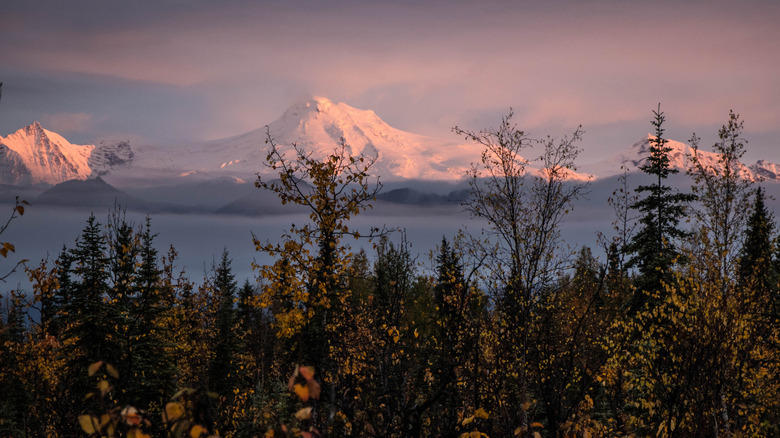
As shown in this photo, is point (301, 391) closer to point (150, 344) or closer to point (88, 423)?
point (88, 423)

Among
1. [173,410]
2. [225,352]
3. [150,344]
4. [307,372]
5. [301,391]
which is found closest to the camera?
[307,372]

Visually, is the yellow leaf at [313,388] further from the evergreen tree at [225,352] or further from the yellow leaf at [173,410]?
the evergreen tree at [225,352]

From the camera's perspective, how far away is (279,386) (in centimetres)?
2625

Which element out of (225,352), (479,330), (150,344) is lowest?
(225,352)

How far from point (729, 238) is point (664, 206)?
6.50m

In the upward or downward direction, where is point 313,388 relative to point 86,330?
upward

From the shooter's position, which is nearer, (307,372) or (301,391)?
(307,372)

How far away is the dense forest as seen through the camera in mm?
5152

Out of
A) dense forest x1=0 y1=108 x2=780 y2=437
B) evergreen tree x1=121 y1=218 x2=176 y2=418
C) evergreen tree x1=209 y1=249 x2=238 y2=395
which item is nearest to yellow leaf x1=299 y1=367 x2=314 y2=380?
dense forest x1=0 y1=108 x2=780 y2=437

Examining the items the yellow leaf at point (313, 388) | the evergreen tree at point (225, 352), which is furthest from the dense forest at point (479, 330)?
the evergreen tree at point (225, 352)

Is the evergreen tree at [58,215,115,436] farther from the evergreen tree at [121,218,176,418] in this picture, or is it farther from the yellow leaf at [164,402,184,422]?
the yellow leaf at [164,402,184,422]

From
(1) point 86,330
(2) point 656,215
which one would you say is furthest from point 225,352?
(2) point 656,215

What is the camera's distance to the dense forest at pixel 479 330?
515cm

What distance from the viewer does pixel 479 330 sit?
523 cm
